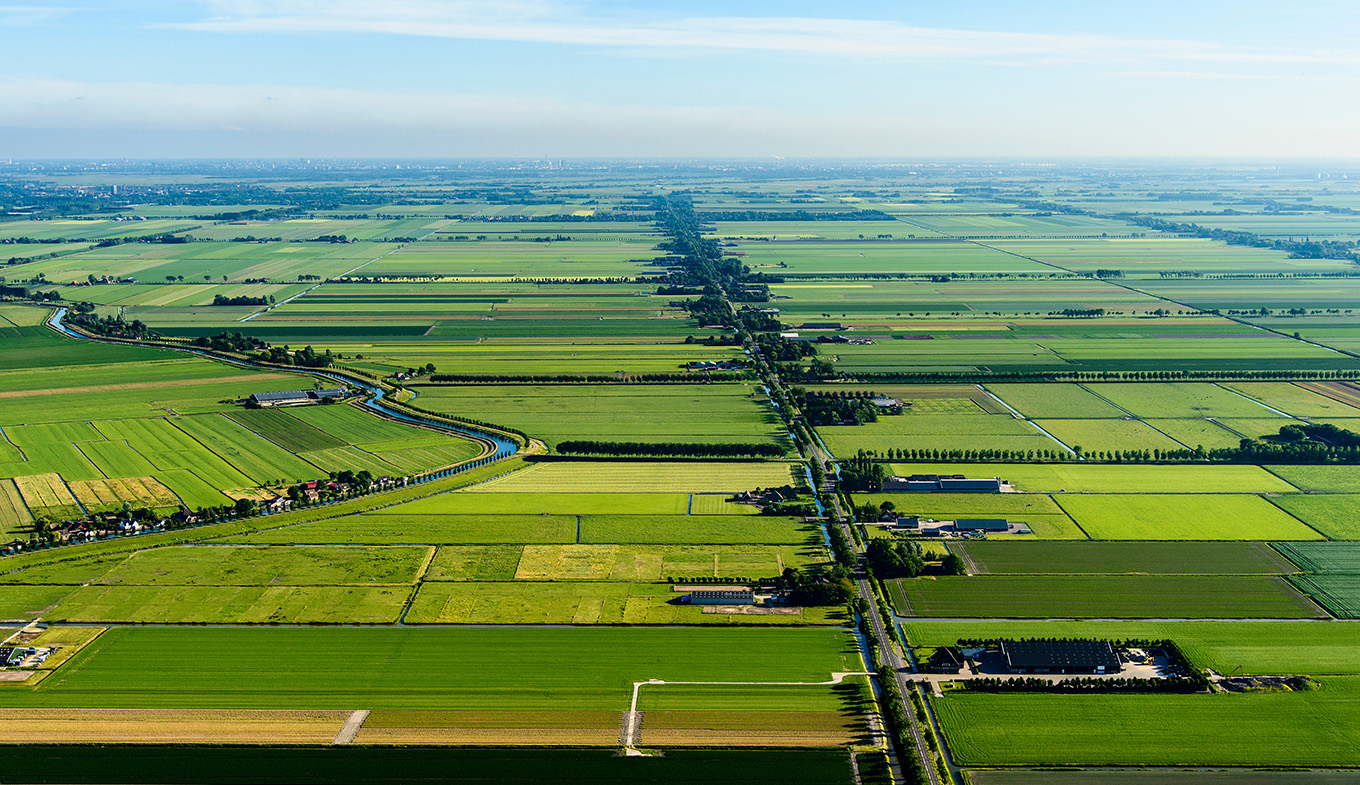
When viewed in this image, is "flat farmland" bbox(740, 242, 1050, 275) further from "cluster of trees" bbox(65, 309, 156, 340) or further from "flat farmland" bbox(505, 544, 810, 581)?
"flat farmland" bbox(505, 544, 810, 581)

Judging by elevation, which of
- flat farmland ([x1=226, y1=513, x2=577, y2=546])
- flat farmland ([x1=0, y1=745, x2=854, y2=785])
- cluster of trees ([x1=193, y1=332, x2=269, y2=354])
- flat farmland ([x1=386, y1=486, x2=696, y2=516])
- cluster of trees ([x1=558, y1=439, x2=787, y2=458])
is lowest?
flat farmland ([x1=0, y1=745, x2=854, y2=785])

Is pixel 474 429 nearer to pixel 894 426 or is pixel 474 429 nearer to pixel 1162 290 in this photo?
pixel 894 426

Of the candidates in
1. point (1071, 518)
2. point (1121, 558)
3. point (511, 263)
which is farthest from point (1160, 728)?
point (511, 263)

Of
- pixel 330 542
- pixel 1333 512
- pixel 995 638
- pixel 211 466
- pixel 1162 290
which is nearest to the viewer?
pixel 995 638

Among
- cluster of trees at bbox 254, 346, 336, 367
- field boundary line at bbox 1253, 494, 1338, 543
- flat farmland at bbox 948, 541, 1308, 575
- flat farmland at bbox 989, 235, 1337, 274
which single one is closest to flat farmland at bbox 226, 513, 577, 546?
flat farmland at bbox 948, 541, 1308, 575

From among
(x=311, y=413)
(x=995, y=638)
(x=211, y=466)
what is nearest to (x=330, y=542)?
(x=211, y=466)

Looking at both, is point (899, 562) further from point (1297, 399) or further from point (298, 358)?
point (298, 358)

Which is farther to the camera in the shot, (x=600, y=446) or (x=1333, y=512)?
(x=600, y=446)
